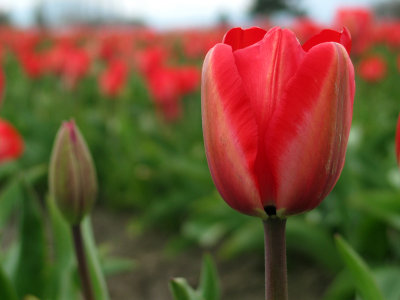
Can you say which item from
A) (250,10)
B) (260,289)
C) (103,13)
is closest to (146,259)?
(260,289)

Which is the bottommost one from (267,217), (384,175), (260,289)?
(260,289)

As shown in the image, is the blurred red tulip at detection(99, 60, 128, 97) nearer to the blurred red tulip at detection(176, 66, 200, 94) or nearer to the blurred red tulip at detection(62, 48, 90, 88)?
the blurred red tulip at detection(176, 66, 200, 94)

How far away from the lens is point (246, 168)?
1.60 ft

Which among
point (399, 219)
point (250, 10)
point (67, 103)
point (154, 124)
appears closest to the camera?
point (399, 219)

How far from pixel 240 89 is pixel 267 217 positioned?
12cm

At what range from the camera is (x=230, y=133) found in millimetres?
493

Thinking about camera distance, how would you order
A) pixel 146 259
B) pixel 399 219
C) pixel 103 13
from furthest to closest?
pixel 103 13 → pixel 146 259 → pixel 399 219

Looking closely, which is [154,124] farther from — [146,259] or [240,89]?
[240,89]

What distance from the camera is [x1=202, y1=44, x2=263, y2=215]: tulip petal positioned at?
488mm

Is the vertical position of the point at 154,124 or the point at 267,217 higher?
the point at 267,217

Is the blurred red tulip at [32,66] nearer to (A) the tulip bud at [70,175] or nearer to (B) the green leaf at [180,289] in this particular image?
(A) the tulip bud at [70,175]

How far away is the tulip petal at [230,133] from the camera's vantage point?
488 millimetres

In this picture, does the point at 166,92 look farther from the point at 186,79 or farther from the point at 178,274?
the point at 178,274

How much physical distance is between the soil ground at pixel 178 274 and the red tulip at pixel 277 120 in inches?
56.3
